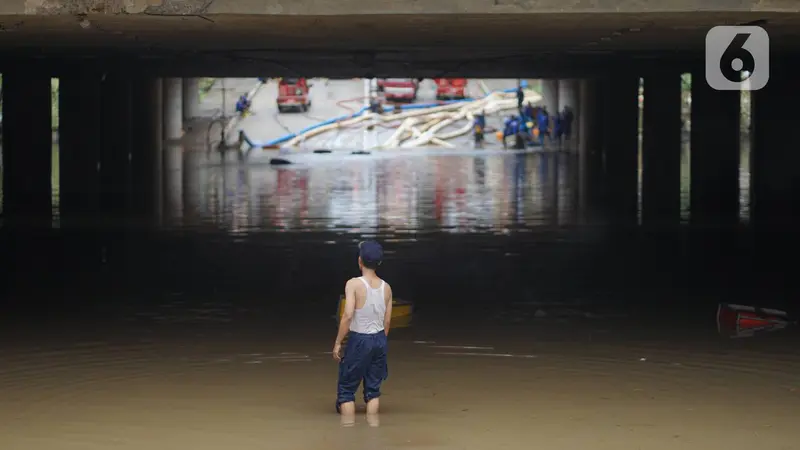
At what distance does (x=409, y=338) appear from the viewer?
13438 mm

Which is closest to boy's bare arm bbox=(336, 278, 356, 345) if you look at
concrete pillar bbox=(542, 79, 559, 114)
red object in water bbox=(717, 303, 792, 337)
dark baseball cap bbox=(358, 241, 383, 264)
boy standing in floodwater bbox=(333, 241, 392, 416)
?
boy standing in floodwater bbox=(333, 241, 392, 416)

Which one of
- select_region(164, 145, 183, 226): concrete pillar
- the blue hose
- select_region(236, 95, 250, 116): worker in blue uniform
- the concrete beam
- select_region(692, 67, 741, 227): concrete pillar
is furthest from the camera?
select_region(236, 95, 250, 116): worker in blue uniform

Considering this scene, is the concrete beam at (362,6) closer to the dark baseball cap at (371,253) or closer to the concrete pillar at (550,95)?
the dark baseball cap at (371,253)

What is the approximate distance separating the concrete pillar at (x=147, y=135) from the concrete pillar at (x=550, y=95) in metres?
20.6

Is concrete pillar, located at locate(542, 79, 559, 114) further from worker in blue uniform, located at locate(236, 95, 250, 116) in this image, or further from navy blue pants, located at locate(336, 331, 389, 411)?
navy blue pants, located at locate(336, 331, 389, 411)

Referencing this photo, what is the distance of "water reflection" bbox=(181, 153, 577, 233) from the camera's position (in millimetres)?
25734

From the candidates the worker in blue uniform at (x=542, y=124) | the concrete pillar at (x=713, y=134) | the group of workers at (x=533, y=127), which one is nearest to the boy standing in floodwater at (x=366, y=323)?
the concrete pillar at (x=713, y=134)

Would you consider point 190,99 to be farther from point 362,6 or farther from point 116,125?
point 362,6

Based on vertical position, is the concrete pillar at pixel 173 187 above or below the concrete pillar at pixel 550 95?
below

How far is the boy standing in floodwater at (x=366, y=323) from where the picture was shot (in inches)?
364

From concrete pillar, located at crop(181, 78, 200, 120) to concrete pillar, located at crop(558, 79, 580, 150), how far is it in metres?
18.7

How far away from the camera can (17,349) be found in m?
12.8

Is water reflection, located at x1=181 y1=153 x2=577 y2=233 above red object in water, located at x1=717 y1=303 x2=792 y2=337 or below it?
above

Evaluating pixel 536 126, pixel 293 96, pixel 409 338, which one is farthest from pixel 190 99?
pixel 409 338
